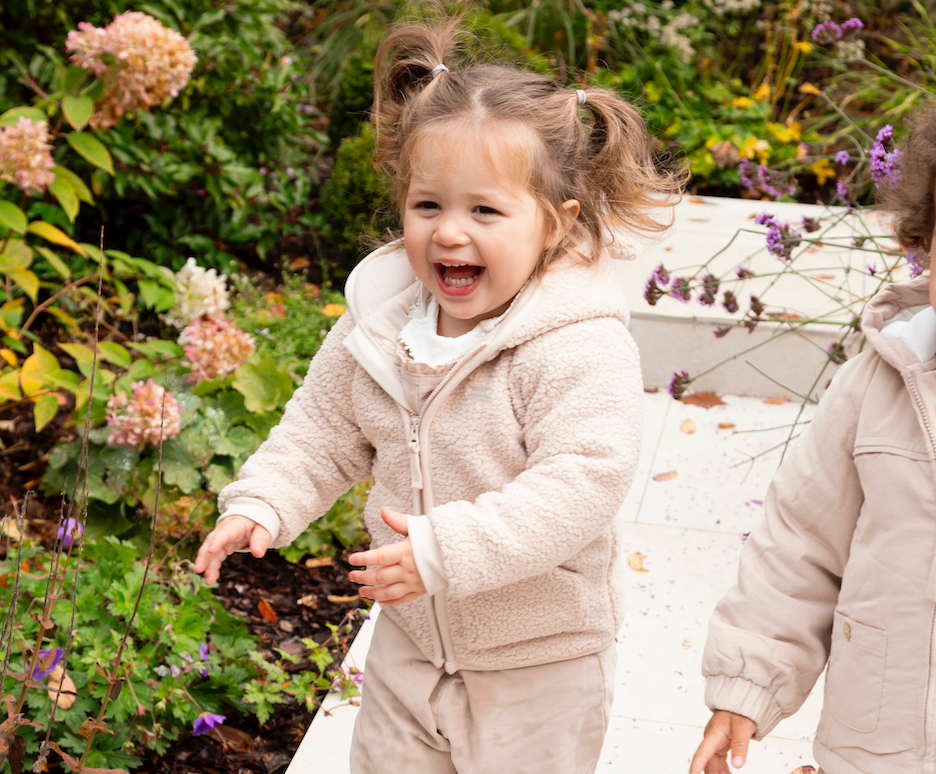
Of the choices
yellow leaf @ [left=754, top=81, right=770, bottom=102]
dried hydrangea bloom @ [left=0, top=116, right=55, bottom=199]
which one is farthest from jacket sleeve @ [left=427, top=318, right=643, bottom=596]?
yellow leaf @ [left=754, top=81, right=770, bottom=102]

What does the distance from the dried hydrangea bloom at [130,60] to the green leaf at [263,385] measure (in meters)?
1.10

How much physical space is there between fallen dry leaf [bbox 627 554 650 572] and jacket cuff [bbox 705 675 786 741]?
57.7 inches

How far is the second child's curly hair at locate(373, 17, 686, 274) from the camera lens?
1517 mm

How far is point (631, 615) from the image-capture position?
9.00ft

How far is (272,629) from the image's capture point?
2.67 m

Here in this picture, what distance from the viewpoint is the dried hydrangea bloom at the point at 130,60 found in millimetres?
3254

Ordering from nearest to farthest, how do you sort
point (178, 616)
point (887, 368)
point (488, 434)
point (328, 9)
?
point (887, 368) < point (488, 434) < point (178, 616) < point (328, 9)

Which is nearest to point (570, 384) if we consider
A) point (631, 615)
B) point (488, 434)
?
point (488, 434)

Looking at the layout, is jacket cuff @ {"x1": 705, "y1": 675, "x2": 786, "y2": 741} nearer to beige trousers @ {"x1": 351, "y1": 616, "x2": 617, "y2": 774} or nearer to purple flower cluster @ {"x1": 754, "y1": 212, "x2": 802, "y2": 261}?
beige trousers @ {"x1": 351, "y1": 616, "x2": 617, "y2": 774}

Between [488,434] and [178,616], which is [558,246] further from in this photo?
[178,616]

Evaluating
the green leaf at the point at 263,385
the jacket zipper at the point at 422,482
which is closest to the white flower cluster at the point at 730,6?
the green leaf at the point at 263,385

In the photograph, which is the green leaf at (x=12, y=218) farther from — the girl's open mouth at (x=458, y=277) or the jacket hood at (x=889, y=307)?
the jacket hood at (x=889, y=307)

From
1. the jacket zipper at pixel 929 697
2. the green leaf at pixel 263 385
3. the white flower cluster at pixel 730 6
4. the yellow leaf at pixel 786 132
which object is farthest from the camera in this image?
the white flower cluster at pixel 730 6

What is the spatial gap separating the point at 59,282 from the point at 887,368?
3285mm
